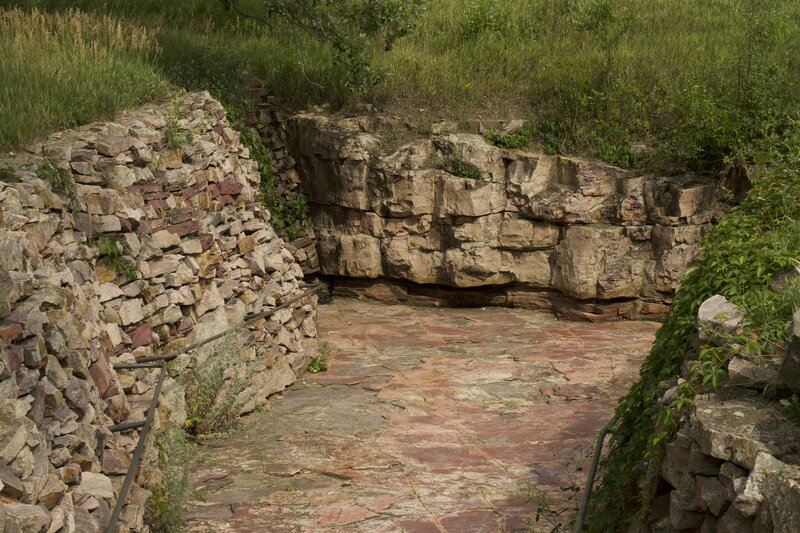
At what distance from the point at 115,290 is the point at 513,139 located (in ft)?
22.7

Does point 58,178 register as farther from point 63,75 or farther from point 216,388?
point 216,388

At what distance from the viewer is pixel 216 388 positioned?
30.6ft

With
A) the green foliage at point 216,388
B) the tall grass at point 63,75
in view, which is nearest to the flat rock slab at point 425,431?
the green foliage at point 216,388

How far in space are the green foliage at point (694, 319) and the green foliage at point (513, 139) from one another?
21.1 feet

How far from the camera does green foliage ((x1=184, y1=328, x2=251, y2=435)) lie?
362 inches

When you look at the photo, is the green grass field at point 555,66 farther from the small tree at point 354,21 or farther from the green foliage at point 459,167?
the green foliage at point 459,167

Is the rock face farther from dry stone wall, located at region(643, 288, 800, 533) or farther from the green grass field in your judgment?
dry stone wall, located at region(643, 288, 800, 533)

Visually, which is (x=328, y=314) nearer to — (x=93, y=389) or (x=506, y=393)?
(x=506, y=393)

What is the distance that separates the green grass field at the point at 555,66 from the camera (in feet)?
43.2

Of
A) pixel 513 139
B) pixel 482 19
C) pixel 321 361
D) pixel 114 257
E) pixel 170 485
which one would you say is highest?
pixel 482 19

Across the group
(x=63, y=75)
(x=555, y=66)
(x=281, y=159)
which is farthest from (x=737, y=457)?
(x=281, y=159)

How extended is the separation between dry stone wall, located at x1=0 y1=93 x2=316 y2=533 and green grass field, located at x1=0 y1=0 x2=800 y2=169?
2030 millimetres

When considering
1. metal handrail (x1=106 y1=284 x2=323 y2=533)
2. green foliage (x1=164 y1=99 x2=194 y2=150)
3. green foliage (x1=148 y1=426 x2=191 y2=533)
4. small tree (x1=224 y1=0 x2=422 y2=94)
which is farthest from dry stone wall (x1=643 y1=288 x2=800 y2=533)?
small tree (x1=224 y1=0 x2=422 y2=94)

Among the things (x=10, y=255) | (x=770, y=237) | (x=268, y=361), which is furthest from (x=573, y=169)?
(x=10, y=255)
